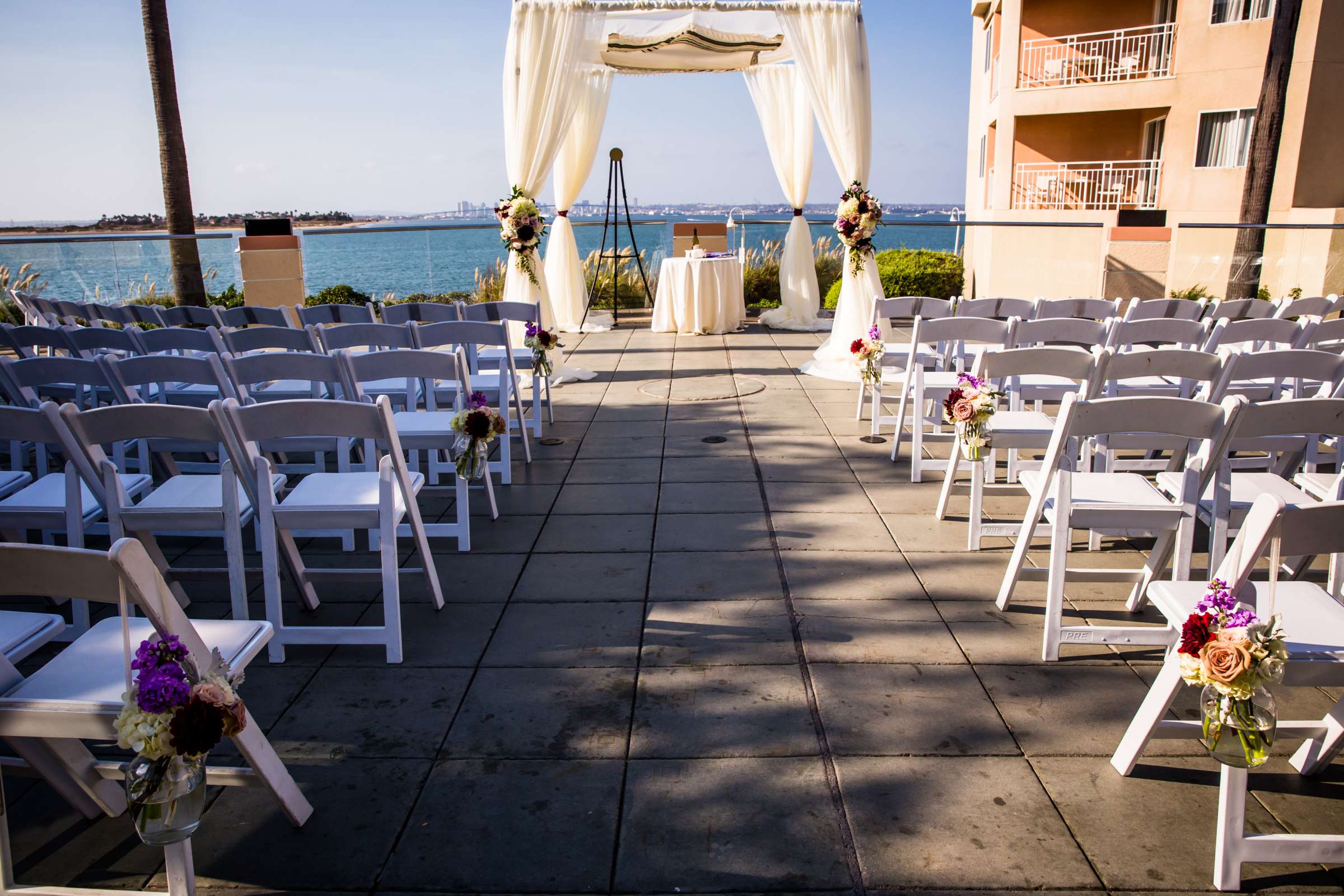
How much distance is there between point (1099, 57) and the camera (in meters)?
17.5

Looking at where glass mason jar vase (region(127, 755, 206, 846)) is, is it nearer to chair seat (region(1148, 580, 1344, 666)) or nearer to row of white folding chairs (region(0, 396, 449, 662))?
row of white folding chairs (region(0, 396, 449, 662))

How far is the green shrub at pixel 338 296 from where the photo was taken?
27.8 ft

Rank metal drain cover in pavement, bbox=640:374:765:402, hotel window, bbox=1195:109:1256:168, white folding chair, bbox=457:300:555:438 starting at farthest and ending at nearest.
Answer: hotel window, bbox=1195:109:1256:168 < metal drain cover in pavement, bbox=640:374:765:402 < white folding chair, bbox=457:300:555:438

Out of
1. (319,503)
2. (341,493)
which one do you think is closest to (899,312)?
(341,493)

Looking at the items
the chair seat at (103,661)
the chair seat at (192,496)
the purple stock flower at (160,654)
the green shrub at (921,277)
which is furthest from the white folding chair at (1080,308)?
the green shrub at (921,277)

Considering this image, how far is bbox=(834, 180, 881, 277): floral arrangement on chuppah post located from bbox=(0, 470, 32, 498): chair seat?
627 centimetres

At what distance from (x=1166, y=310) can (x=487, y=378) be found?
439 cm

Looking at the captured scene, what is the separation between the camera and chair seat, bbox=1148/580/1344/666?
1860 millimetres

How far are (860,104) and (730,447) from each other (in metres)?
4.38

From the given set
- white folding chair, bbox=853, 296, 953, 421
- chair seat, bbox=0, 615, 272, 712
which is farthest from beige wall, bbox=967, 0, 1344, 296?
chair seat, bbox=0, 615, 272, 712

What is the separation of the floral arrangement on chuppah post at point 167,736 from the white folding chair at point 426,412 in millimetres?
1906

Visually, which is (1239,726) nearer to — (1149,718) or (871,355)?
(1149,718)

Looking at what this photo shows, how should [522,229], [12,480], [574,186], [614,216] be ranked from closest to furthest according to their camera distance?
[12,480], [522,229], [574,186], [614,216]

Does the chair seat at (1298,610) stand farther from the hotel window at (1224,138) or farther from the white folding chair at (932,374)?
the hotel window at (1224,138)
